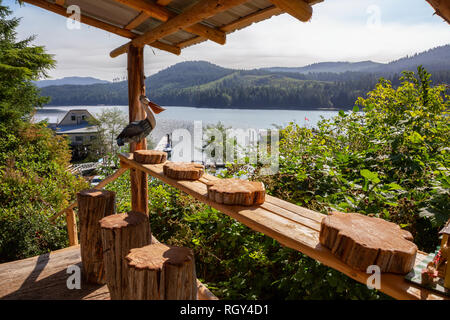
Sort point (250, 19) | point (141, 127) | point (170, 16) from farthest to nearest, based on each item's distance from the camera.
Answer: point (141, 127) → point (170, 16) → point (250, 19)

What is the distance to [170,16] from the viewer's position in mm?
2924

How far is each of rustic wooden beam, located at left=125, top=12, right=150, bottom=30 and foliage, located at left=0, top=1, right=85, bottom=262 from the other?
5.21 metres

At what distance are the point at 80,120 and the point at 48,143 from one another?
1204 inches

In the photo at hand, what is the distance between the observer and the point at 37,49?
12469mm

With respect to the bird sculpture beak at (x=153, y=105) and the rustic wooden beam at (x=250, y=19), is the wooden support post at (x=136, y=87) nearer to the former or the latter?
the bird sculpture beak at (x=153, y=105)

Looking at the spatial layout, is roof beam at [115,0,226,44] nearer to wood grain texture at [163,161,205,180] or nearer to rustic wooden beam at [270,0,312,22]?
rustic wooden beam at [270,0,312,22]

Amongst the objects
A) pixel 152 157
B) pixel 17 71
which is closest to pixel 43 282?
pixel 152 157

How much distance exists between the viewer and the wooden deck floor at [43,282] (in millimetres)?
2596

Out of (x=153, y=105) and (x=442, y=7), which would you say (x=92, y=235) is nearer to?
(x=153, y=105)

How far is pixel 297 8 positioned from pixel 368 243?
1525mm

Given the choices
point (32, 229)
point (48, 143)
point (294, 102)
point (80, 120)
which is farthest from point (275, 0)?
point (80, 120)

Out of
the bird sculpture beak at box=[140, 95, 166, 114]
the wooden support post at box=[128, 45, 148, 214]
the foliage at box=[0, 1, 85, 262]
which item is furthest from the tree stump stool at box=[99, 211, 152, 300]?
the foliage at box=[0, 1, 85, 262]

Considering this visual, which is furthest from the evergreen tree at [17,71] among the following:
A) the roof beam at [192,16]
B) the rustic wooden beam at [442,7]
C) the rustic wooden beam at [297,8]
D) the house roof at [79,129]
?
the house roof at [79,129]
